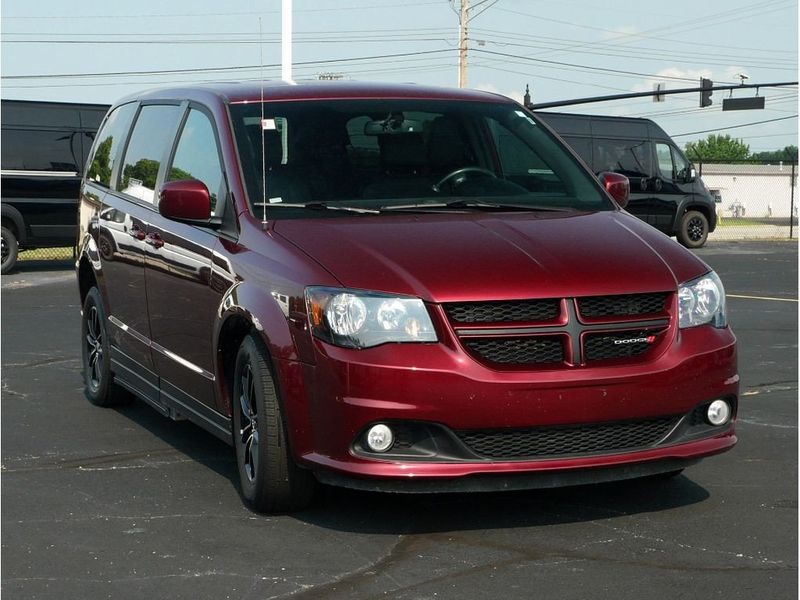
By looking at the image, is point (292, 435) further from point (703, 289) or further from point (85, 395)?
point (85, 395)

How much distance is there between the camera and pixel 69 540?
217 inches

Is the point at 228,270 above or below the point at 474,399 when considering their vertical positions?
above

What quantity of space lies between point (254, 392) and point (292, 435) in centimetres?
41

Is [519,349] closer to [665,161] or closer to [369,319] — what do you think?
[369,319]

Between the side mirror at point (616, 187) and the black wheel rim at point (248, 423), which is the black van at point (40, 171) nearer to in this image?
the side mirror at point (616, 187)

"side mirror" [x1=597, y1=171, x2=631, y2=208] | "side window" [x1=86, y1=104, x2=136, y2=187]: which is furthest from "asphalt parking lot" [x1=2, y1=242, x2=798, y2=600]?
"side window" [x1=86, y1=104, x2=136, y2=187]

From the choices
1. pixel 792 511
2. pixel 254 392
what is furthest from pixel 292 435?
pixel 792 511

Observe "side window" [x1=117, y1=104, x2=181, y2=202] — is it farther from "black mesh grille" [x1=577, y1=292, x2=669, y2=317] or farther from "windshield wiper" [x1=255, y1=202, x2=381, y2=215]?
"black mesh grille" [x1=577, y1=292, x2=669, y2=317]

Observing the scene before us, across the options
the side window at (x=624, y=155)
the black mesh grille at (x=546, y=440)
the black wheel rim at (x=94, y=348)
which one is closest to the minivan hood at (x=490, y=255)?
the black mesh grille at (x=546, y=440)

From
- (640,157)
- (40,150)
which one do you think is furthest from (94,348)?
(640,157)

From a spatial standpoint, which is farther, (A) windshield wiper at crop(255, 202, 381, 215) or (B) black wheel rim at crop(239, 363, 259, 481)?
(A) windshield wiper at crop(255, 202, 381, 215)

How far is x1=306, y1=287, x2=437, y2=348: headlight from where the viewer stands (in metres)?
5.23

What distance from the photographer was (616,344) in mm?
5395

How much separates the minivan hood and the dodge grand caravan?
11 mm
